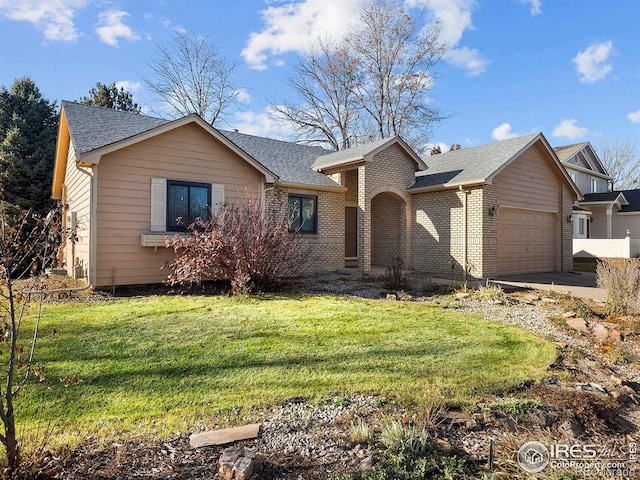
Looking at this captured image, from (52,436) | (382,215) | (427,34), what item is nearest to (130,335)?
(52,436)

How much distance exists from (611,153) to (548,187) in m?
33.9

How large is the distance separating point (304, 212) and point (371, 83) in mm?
17326

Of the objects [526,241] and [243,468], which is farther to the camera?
[526,241]

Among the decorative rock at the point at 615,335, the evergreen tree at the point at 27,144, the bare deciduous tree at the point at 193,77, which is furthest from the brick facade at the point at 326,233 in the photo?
the bare deciduous tree at the point at 193,77

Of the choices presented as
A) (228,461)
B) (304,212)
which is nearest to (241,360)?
(228,461)

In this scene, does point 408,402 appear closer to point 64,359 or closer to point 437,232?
point 64,359

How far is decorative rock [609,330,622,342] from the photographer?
620cm

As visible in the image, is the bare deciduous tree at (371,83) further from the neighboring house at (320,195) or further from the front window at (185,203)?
the front window at (185,203)

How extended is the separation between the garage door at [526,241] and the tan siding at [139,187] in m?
10.2

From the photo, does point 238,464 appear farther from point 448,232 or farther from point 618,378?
point 448,232

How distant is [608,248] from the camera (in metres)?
21.4

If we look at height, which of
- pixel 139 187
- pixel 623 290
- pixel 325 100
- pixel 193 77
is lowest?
pixel 623 290

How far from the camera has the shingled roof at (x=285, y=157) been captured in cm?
1398

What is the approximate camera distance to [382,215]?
664 inches
